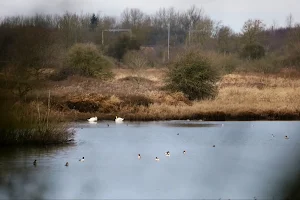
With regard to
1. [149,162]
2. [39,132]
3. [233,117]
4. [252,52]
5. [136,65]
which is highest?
[252,52]

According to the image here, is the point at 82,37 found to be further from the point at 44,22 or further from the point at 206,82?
the point at 206,82

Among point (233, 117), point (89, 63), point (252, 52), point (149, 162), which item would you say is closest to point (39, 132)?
point (149, 162)

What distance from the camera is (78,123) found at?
27.0 metres

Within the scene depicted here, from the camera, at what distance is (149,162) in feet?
55.6

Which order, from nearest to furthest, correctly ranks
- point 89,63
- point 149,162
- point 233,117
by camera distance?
1. point 149,162
2. point 233,117
3. point 89,63

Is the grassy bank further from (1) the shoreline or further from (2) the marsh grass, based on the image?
(2) the marsh grass

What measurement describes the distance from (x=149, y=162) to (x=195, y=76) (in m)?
16.6

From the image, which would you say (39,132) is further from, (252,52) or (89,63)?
(252,52)

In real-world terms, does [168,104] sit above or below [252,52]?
below

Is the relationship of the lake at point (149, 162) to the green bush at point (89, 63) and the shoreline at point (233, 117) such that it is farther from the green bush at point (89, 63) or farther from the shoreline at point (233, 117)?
the green bush at point (89, 63)

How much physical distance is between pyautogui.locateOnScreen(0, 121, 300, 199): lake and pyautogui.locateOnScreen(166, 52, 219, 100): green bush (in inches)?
242

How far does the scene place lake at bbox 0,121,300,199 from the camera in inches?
408

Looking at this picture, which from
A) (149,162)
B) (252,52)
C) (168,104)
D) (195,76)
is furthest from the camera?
(252,52)

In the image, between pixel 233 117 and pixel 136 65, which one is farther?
pixel 136 65
